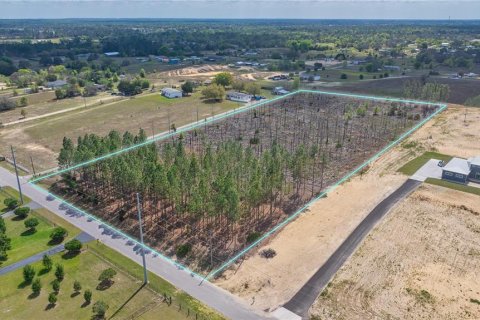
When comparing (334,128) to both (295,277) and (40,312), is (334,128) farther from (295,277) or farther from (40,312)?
(40,312)

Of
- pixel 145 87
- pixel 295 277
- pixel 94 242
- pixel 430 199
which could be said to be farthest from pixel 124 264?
pixel 145 87

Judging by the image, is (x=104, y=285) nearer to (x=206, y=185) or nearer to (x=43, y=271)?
(x=43, y=271)

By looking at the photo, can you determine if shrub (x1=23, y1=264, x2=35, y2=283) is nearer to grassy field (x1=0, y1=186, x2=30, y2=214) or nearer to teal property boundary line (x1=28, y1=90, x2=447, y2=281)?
teal property boundary line (x1=28, y1=90, x2=447, y2=281)

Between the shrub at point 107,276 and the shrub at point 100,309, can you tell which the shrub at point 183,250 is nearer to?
the shrub at point 107,276

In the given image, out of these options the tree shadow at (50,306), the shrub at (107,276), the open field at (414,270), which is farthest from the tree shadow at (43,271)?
the open field at (414,270)

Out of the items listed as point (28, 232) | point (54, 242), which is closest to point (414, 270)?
point (54, 242)
